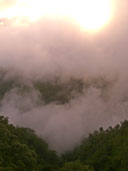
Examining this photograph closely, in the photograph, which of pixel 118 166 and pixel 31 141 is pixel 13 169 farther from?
pixel 31 141

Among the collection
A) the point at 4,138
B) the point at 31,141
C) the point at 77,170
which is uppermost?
the point at 31,141

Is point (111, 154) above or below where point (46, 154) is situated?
below

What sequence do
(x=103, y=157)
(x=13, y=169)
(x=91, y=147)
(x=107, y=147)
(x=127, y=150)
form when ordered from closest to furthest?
(x=13, y=169) → (x=127, y=150) → (x=103, y=157) → (x=107, y=147) → (x=91, y=147)

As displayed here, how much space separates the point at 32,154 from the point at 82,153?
5730 cm

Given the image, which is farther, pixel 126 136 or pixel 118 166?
pixel 126 136

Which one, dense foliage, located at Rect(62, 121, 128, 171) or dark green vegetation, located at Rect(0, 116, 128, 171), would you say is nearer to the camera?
dark green vegetation, located at Rect(0, 116, 128, 171)

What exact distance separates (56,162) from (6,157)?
53692 mm

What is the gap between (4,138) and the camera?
75.8m

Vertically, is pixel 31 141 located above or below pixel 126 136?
above

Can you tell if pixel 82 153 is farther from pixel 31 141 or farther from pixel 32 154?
pixel 32 154

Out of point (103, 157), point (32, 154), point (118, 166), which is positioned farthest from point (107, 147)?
point (32, 154)

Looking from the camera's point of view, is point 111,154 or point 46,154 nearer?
point 111,154

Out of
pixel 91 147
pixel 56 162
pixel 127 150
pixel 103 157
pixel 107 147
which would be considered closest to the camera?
pixel 127 150

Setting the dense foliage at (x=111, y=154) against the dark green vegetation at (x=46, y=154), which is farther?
the dense foliage at (x=111, y=154)
